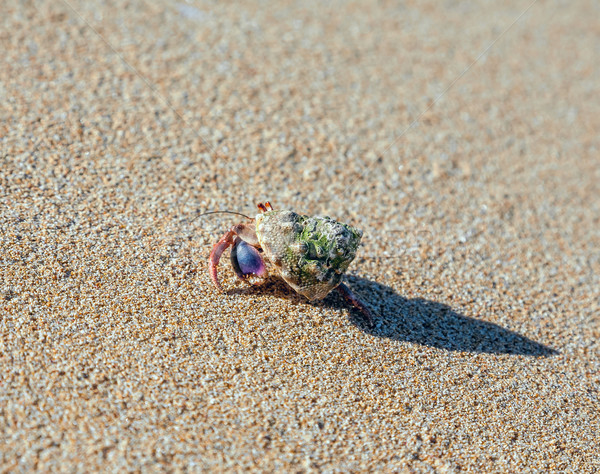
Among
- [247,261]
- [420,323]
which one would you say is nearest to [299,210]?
[247,261]

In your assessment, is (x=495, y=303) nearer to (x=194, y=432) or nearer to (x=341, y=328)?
(x=341, y=328)

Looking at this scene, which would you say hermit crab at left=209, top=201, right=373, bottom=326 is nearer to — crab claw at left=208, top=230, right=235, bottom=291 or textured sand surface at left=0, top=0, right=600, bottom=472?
crab claw at left=208, top=230, right=235, bottom=291

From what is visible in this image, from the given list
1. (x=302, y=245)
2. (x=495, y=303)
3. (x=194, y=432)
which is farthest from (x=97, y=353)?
(x=495, y=303)

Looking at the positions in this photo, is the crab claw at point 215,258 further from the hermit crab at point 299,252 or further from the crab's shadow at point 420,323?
the crab's shadow at point 420,323

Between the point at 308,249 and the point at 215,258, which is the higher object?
the point at 308,249

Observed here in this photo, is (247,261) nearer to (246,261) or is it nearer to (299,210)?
(246,261)

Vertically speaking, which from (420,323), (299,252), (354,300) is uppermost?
(299,252)

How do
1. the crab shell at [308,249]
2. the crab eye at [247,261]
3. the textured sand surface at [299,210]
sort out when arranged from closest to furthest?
the textured sand surface at [299,210]
the crab shell at [308,249]
the crab eye at [247,261]

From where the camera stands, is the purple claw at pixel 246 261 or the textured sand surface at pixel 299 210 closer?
the textured sand surface at pixel 299 210

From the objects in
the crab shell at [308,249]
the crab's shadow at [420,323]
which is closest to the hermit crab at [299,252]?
the crab shell at [308,249]
